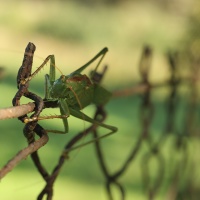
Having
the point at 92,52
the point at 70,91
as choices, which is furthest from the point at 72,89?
the point at 92,52

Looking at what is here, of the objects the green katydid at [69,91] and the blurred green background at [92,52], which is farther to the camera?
the blurred green background at [92,52]

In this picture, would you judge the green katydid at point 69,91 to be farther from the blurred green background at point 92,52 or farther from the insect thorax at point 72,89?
the blurred green background at point 92,52

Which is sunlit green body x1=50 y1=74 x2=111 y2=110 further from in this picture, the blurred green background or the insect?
the blurred green background

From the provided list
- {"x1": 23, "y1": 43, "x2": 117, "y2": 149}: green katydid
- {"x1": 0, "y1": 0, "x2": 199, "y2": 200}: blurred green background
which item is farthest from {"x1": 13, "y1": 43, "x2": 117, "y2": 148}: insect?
{"x1": 0, "y1": 0, "x2": 199, "y2": 200}: blurred green background

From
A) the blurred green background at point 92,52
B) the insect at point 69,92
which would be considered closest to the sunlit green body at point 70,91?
the insect at point 69,92

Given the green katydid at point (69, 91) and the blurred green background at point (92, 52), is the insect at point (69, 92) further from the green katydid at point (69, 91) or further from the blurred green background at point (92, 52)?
the blurred green background at point (92, 52)

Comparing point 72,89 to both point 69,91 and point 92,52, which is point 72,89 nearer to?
point 69,91

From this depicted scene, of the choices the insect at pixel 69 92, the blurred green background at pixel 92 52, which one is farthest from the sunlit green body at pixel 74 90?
the blurred green background at pixel 92 52

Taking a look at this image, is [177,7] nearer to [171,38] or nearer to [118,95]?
[171,38]

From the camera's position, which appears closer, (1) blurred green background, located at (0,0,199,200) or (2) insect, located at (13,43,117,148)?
(2) insect, located at (13,43,117,148)

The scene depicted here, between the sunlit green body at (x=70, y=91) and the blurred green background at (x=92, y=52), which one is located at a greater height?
the sunlit green body at (x=70, y=91)
